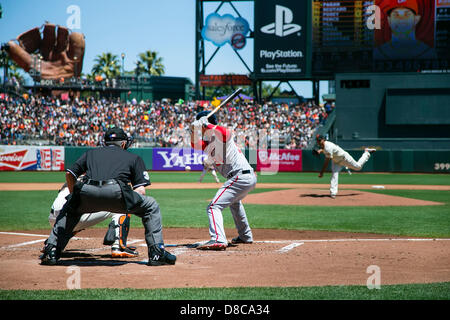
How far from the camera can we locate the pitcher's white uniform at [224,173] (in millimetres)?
7367

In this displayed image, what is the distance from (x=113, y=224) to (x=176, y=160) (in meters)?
29.1

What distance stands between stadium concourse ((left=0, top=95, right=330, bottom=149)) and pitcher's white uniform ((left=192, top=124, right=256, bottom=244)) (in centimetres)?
2772

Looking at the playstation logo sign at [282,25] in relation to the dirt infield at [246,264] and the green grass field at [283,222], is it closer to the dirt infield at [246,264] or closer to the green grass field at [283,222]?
the green grass field at [283,222]

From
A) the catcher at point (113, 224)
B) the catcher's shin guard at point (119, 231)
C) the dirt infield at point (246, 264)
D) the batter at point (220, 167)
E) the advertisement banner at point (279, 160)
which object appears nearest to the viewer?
the dirt infield at point (246, 264)

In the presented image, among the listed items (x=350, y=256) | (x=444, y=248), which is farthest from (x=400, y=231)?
(x=350, y=256)

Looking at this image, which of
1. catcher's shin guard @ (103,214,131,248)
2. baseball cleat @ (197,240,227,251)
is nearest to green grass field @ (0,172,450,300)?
catcher's shin guard @ (103,214,131,248)

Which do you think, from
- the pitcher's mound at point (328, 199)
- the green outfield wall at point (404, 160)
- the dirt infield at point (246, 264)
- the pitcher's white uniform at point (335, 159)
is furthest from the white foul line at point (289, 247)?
the green outfield wall at point (404, 160)

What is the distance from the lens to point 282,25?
39.0 m

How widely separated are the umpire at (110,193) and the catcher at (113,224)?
583mm

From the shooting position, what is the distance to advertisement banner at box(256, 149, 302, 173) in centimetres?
3472

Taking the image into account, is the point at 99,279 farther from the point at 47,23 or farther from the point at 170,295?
the point at 47,23

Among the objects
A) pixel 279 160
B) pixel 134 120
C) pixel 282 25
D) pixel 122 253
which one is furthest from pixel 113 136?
pixel 134 120

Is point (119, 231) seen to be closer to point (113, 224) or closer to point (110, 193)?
point (113, 224)

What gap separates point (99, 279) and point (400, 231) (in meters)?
6.50
